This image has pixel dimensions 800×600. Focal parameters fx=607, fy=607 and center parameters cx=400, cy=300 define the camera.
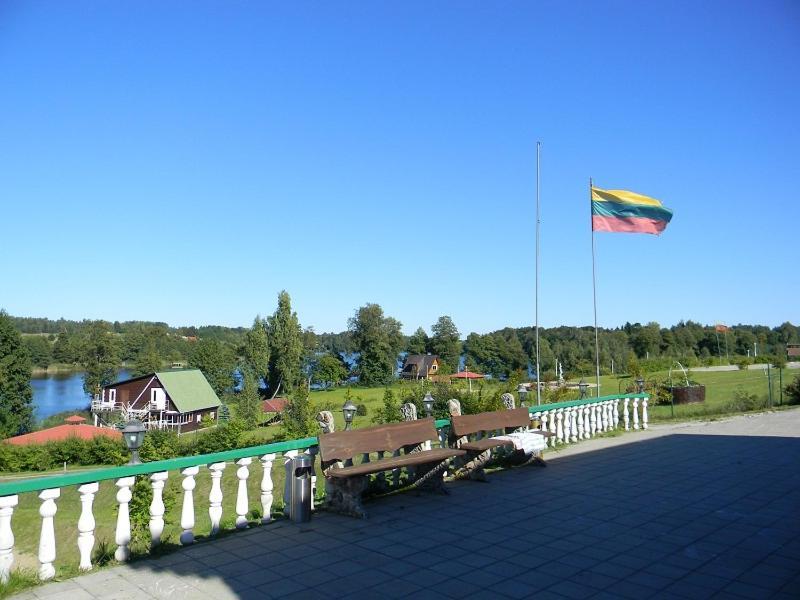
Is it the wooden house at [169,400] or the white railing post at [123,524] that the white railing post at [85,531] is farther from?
the wooden house at [169,400]

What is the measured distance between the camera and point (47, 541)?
4395 millimetres

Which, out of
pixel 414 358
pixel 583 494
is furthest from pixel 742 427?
pixel 414 358

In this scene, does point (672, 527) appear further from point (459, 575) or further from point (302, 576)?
point (302, 576)

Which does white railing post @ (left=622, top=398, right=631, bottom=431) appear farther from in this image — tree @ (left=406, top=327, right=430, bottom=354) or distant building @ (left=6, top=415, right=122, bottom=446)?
tree @ (left=406, top=327, right=430, bottom=354)

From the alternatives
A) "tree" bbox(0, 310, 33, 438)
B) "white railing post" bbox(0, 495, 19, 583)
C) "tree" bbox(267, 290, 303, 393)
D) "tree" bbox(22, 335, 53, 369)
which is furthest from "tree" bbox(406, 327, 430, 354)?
"white railing post" bbox(0, 495, 19, 583)

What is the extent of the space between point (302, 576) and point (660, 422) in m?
12.4

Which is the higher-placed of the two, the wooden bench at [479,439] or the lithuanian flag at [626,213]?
the lithuanian flag at [626,213]

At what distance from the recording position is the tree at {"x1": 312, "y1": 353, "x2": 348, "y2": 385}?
78.1m

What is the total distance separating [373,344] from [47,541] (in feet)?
252

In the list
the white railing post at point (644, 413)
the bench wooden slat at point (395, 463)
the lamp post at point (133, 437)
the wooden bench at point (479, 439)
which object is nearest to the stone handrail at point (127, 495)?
the lamp post at point (133, 437)

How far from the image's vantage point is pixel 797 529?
5.79 m

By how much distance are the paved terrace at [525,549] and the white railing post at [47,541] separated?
184 millimetres

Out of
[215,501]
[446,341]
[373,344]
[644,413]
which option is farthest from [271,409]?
[215,501]

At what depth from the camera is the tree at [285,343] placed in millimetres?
67188
